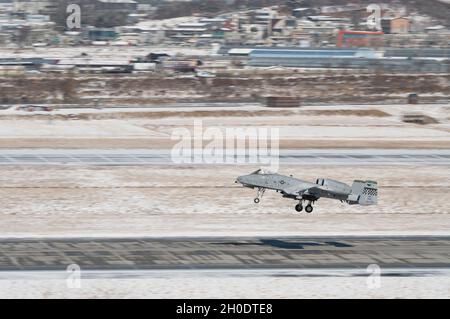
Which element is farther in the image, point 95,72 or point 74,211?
point 95,72

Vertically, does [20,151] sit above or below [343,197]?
below

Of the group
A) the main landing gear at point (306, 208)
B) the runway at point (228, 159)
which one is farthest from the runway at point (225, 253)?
the runway at point (228, 159)

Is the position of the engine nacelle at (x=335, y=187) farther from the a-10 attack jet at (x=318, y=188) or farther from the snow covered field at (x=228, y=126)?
the snow covered field at (x=228, y=126)

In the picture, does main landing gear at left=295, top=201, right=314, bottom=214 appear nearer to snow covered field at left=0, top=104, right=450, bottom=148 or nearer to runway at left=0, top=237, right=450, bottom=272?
runway at left=0, top=237, right=450, bottom=272

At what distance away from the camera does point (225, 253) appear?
160ft

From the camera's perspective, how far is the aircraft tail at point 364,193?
53.2 m

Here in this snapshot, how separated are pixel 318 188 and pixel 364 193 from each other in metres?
2.89

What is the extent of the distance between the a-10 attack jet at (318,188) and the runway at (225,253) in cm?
255

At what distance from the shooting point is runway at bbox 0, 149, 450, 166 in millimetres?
81250
